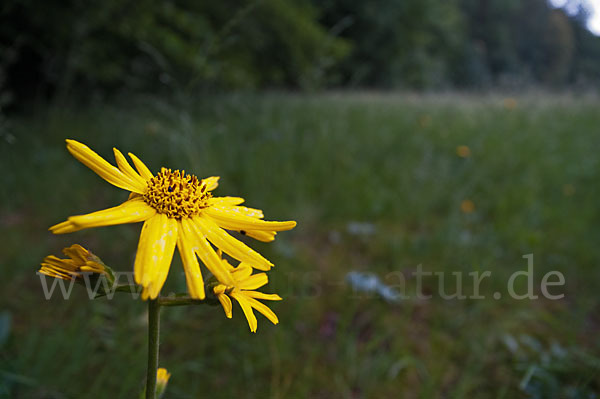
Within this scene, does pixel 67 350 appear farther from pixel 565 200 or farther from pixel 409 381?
pixel 565 200

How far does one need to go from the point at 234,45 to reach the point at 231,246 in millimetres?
7296

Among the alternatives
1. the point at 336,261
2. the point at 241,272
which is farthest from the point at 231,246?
the point at 336,261

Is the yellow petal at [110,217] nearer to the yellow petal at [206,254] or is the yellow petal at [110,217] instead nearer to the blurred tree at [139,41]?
the yellow petal at [206,254]

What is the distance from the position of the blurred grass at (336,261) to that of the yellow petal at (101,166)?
32cm

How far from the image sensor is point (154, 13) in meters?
5.70

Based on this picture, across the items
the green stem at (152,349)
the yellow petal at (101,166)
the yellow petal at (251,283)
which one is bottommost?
the green stem at (152,349)

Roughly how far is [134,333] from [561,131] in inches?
196

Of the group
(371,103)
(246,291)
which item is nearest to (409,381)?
(246,291)

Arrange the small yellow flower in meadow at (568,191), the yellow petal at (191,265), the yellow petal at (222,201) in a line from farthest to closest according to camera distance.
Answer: the small yellow flower in meadow at (568,191) < the yellow petal at (222,201) < the yellow petal at (191,265)

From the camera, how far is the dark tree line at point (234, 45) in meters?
3.51

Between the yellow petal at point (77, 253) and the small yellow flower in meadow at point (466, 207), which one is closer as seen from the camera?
the yellow petal at point (77, 253)

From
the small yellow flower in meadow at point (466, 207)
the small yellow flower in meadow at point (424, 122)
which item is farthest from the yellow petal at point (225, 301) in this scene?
the small yellow flower in meadow at point (424, 122)

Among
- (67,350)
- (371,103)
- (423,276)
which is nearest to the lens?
(67,350)

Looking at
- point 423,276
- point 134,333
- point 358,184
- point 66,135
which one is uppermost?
point 66,135
